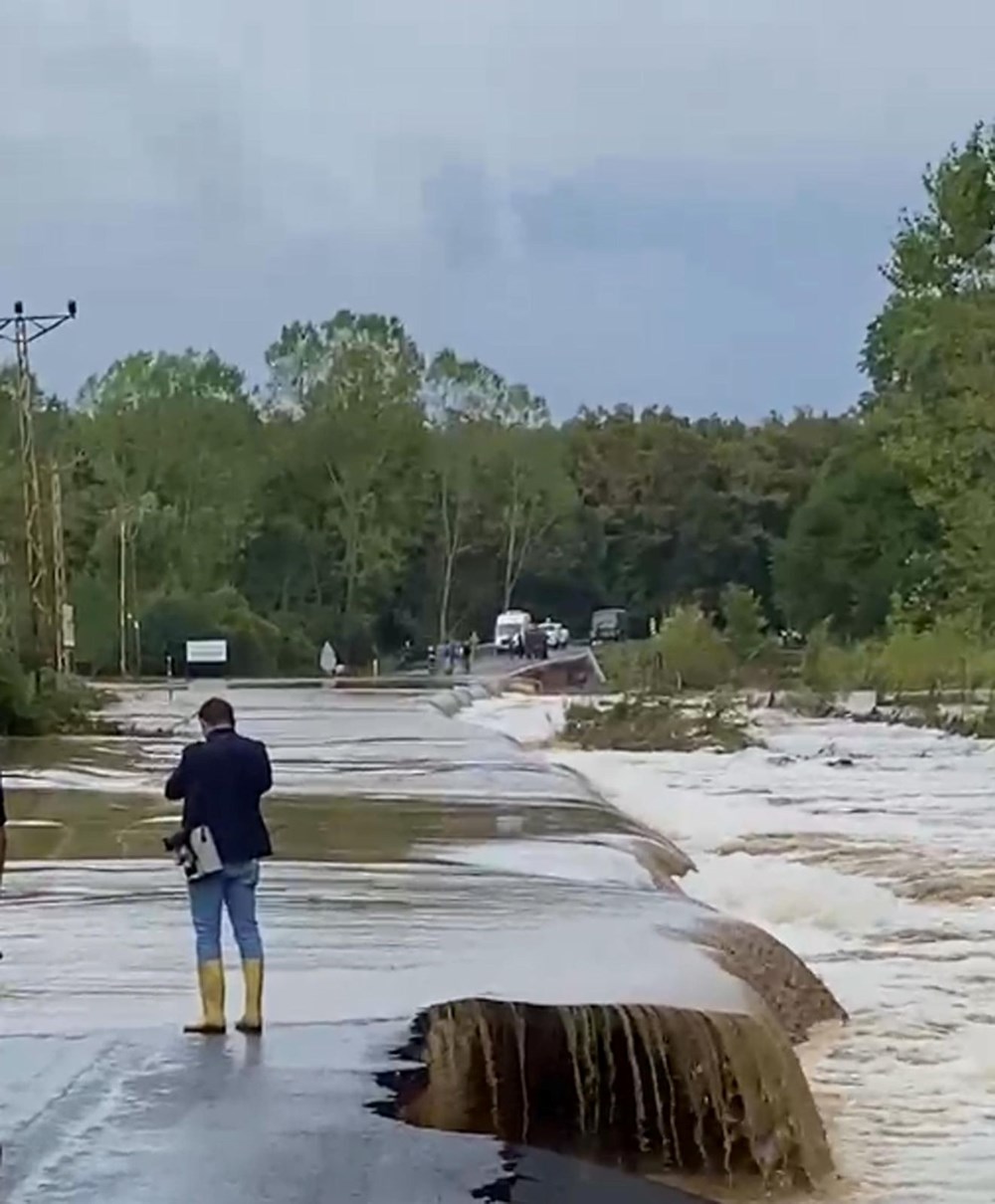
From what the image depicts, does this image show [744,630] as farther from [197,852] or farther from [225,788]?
[225,788]

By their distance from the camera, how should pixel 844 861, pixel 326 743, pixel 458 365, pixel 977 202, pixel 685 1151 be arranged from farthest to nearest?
1. pixel 458 365
2. pixel 977 202
3. pixel 326 743
4. pixel 844 861
5. pixel 685 1151

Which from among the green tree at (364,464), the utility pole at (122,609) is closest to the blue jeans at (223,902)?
the utility pole at (122,609)

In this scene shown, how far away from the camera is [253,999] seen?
1223 centimetres

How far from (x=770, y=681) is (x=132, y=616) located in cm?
2632

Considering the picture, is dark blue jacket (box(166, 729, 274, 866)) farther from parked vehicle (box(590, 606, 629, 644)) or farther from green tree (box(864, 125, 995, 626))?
parked vehicle (box(590, 606, 629, 644))

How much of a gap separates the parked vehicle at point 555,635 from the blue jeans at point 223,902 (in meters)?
82.5

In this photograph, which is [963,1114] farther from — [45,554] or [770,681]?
[770,681]

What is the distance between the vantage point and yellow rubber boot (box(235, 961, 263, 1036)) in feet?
39.5

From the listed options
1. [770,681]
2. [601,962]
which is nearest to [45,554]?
[770,681]

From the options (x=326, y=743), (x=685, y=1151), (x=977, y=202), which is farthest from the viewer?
(x=977, y=202)

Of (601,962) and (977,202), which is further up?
(977,202)

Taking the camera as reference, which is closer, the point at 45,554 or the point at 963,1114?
the point at 963,1114

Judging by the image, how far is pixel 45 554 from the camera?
216 ft

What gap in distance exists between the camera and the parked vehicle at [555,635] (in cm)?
9631
